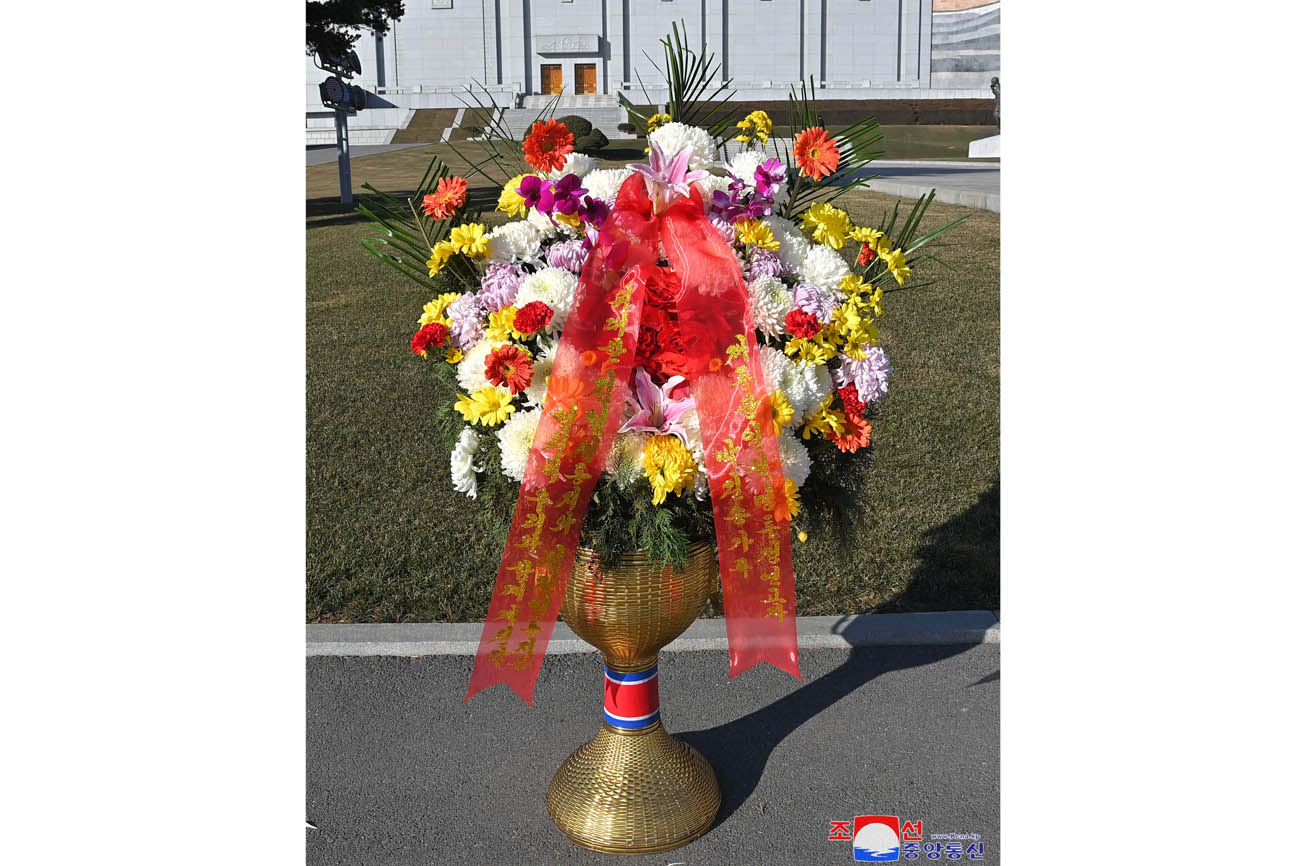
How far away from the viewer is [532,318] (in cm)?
227

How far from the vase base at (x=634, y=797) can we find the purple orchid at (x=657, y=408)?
871mm

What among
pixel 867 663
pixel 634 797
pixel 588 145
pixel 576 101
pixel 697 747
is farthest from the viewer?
pixel 576 101

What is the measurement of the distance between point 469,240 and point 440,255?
0.25 feet

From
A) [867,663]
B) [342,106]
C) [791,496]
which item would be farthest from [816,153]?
[342,106]

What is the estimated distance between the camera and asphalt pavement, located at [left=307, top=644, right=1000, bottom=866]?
9.11 feet

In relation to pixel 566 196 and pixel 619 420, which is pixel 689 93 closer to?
pixel 566 196

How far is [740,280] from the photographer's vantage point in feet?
7.63

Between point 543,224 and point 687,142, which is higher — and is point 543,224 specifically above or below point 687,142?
below

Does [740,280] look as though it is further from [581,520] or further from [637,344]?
[581,520]

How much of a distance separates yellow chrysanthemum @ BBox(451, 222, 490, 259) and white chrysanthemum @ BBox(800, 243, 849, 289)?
0.77 m

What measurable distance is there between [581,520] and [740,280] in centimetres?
64

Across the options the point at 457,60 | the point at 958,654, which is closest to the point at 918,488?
the point at 958,654

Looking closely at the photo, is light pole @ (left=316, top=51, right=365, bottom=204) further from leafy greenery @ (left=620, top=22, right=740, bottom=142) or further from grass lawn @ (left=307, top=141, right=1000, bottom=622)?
leafy greenery @ (left=620, top=22, right=740, bottom=142)

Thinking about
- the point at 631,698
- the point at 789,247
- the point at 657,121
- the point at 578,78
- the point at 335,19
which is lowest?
the point at 631,698
